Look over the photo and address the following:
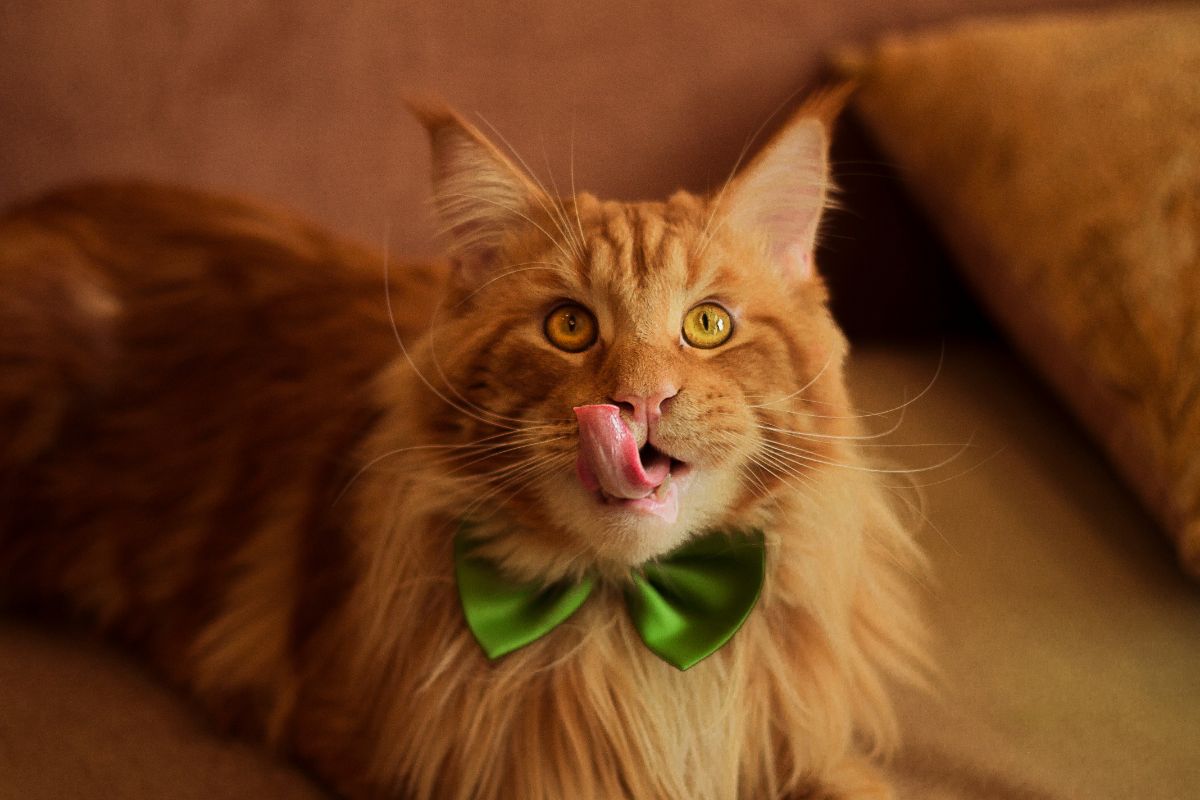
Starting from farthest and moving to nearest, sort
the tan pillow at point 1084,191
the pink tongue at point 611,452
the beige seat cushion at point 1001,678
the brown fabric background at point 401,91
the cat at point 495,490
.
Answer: the brown fabric background at point 401,91
the tan pillow at point 1084,191
the beige seat cushion at point 1001,678
the cat at point 495,490
the pink tongue at point 611,452

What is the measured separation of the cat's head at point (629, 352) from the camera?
2.74 feet

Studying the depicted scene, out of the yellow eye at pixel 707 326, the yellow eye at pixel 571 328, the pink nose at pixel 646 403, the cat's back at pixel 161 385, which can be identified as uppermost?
the yellow eye at pixel 707 326

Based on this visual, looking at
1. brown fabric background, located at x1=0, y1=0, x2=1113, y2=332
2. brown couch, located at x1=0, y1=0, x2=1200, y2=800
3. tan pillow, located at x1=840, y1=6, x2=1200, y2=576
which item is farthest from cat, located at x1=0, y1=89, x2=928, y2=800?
tan pillow, located at x1=840, y1=6, x2=1200, y2=576

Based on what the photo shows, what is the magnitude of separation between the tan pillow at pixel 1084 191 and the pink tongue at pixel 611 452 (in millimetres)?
791

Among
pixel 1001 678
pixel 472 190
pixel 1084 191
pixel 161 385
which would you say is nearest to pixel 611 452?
pixel 472 190

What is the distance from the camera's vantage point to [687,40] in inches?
66.4

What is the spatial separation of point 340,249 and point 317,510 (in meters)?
0.43

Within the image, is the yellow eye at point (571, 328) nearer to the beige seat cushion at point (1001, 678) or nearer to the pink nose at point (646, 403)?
the pink nose at point (646, 403)

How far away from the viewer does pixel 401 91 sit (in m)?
1.57

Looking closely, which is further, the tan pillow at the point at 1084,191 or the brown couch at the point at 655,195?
the tan pillow at the point at 1084,191

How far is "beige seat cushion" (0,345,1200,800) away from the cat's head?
1.38ft

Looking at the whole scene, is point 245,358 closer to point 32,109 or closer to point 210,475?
point 210,475

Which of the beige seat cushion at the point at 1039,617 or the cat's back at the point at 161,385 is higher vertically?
the beige seat cushion at the point at 1039,617

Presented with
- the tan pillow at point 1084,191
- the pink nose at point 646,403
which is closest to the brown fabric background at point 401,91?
the tan pillow at point 1084,191
